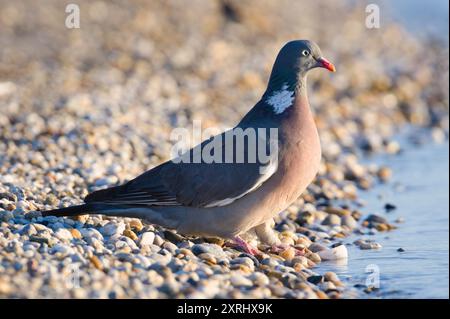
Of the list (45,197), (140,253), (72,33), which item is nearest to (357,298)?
(140,253)

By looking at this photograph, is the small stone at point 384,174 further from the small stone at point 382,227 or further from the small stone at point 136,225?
the small stone at point 136,225

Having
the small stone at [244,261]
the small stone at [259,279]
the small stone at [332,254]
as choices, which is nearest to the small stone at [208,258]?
the small stone at [244,261]

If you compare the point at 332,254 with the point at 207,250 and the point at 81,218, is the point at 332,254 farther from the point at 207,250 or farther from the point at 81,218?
the point at 81,218

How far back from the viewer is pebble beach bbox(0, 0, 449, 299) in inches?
257

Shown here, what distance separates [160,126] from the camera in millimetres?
12586

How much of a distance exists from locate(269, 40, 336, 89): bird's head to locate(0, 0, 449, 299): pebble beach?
1.51m

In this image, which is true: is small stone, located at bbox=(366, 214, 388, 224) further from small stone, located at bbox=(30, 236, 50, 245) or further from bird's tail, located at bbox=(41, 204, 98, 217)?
small stone, located at bbox=(30, 236, 50, 245)

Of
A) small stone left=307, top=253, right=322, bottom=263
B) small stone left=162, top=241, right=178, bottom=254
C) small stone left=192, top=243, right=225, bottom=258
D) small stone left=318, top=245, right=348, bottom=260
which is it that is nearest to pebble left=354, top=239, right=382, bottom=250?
small stone left=318, top=245, right=348, bottom=260

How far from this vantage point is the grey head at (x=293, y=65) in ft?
26.3

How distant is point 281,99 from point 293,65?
0.38 meters

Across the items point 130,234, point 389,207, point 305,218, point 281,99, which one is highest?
point 281,99

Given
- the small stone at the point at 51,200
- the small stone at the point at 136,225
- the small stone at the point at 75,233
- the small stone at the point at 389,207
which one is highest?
the small stone at the point at 51,200

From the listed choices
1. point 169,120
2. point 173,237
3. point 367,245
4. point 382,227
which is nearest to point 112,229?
point 173,237

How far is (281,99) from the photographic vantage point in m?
7.88
